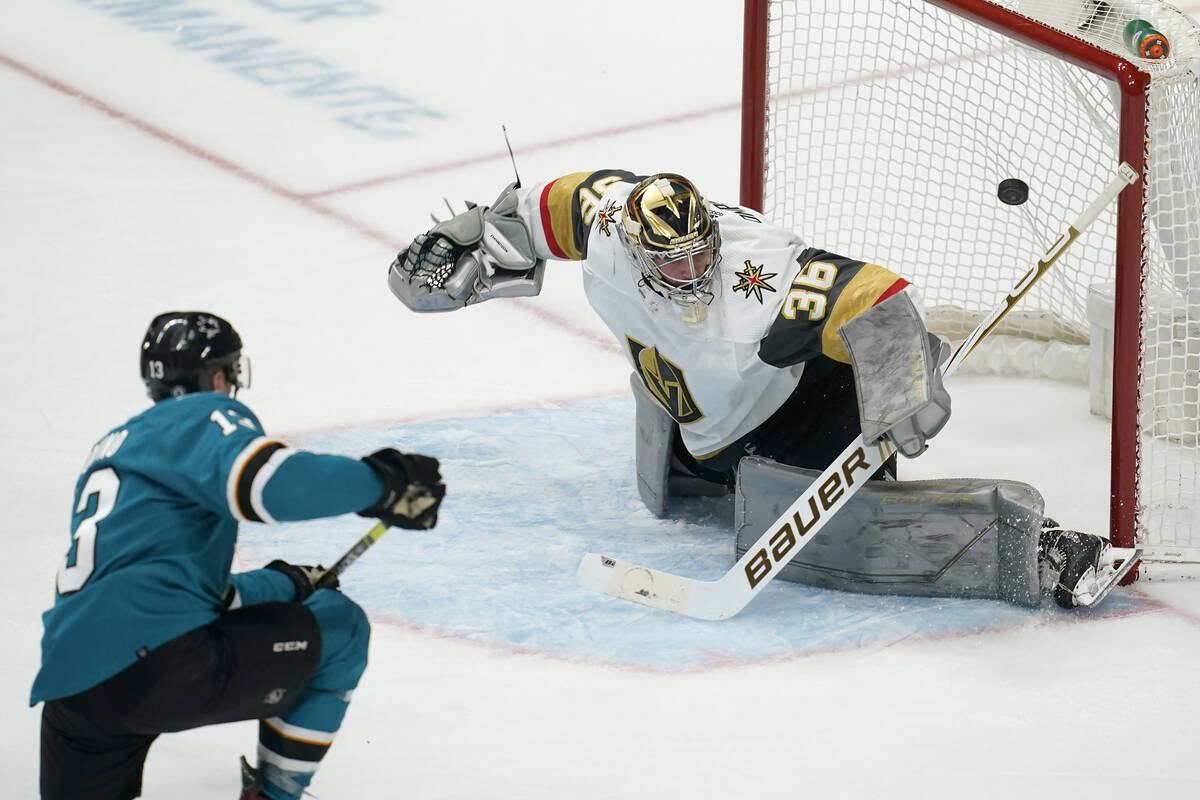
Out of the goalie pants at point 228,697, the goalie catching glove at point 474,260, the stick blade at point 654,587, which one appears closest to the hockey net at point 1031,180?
the goalie catching glove at point 474,260

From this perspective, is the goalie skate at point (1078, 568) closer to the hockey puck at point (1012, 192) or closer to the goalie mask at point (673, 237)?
the hockey puck at point (1012, 192)

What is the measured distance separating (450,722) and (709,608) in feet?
1.87

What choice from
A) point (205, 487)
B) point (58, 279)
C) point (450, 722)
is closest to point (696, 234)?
point (450, 722)

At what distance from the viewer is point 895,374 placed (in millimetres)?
3146

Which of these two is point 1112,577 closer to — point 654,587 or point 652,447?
point 654,587

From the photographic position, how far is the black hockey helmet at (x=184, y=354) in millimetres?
2480

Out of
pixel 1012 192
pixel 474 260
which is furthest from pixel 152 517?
pixel 1012 192

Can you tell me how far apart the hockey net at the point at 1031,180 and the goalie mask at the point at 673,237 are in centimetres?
70

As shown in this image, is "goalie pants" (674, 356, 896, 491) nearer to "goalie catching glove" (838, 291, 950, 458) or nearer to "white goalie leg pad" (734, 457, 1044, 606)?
"white goalie leg pad" (734, 457, 1044, 606)

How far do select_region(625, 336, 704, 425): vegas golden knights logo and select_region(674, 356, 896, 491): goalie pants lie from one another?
0.12 m

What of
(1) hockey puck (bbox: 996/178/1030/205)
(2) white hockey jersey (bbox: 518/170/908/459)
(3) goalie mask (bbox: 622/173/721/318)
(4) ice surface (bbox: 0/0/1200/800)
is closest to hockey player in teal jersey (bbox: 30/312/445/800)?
(4) ice surface (bbox: 0/0/1200/800)

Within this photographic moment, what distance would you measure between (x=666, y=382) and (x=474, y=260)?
0.53m

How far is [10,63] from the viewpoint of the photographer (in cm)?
665

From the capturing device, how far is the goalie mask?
3219mm
